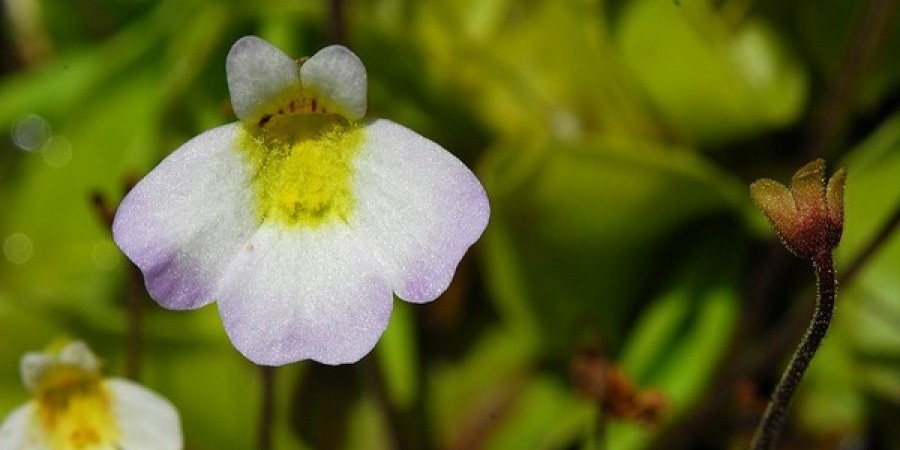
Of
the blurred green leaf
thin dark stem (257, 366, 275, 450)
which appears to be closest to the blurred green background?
the blurred green leaf

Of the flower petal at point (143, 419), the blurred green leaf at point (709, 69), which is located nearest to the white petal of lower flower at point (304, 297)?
the flower petal at point (143, 419)

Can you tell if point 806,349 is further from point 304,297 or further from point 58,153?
point 58,153

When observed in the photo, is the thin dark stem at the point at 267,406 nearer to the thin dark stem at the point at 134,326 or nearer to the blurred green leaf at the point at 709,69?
the thin dark stem at the point at 134,326

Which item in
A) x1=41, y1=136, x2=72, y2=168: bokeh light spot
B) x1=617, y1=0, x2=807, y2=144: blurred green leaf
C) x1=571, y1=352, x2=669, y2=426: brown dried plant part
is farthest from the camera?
x1=41, y1=136, x2=72, y2=168: bokeh light spot

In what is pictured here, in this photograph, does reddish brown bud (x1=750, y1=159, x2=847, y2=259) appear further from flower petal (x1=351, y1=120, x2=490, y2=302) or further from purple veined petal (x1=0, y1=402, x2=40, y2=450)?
purple veined petal (x1=0, y1=402, x2=40, y2=450)

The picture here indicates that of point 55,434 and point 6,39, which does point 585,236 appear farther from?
point 6,39

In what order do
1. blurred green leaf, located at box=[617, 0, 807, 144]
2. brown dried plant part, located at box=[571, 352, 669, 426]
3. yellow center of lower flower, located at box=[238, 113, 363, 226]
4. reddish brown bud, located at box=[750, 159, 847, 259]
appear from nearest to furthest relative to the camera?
reddish brown bud, located at box=[750, 159, 847, 259] < yellow center of lower flower, located at box=[238, 113, 363, 226] < brown dried plant part, located at box=[571, 352, 669, 426] < blurred green leaf, located at box=[617, 0, 807, 144]

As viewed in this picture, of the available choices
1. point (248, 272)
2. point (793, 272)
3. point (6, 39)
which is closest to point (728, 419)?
point (793, 272)

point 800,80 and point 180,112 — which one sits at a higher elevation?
point 800,80
